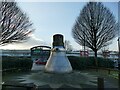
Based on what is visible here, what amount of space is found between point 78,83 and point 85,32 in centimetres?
1767

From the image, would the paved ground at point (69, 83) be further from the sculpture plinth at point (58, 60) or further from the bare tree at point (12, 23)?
the bare tree at point (12, 23)

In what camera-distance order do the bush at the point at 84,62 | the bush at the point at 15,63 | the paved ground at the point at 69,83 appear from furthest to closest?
1. the bush at the point at 84,62
2. the bush at the point at 15,63
3. the paved ground at the point at 69,83

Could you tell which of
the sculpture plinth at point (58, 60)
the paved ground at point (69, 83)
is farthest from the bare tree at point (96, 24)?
the paved ground at point (69, 83)

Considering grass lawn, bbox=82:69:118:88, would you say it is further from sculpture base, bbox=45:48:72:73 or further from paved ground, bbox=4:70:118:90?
sculpture base, bbox=45:48:72:73

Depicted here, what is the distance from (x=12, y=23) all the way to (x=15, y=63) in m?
4.73

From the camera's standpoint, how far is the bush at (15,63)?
20656 millimetres

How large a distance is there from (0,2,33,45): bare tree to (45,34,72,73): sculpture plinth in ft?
25.8

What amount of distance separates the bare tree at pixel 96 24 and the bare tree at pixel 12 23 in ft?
28.5

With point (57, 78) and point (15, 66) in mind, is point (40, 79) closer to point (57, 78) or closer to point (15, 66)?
point (57, 78)

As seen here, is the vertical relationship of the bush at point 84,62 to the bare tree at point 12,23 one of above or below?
below

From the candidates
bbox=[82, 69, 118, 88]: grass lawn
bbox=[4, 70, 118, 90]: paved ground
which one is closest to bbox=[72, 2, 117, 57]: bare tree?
bbox=[82, 69, 118, 88]: grass lawn

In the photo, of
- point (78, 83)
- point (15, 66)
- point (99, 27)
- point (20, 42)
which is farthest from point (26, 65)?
point (99, 27)

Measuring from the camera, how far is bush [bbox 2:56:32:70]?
2066 centimetres

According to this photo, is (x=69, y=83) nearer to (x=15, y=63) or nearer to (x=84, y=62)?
(x=15, y=63)
